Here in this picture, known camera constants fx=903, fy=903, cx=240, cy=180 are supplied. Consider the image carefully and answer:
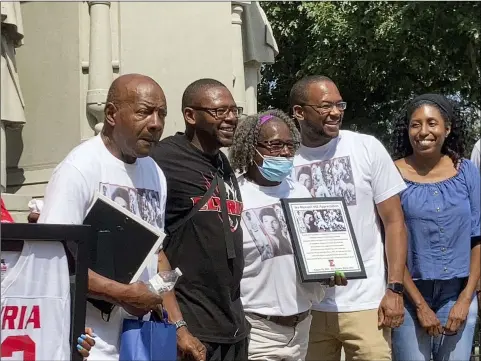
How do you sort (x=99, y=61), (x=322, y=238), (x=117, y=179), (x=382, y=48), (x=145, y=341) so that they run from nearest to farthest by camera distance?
(x=145, y=341)
(x=117, y=179)
(x=322, y=238)
(x=99, y=61)
(x=382, y=48)

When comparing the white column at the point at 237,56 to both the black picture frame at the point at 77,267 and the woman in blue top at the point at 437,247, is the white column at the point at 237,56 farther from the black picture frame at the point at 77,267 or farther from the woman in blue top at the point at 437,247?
the black picture frame at the point at 77,267

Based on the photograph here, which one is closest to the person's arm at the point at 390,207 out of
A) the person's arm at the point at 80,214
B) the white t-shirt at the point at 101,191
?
the white t-shirt at the point at 101,191

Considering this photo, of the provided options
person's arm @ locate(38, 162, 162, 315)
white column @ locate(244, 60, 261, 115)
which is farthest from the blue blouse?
white column @ locate(244, 60, 261, 115)

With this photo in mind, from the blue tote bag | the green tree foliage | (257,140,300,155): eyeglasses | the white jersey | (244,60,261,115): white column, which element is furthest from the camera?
the green tree foliage

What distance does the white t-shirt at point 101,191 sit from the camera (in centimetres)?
343

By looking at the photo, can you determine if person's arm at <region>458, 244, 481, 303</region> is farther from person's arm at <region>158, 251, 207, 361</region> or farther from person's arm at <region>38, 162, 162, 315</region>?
person's arm at <region>38, 162, 162, 315</region>

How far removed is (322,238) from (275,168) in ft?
1.49

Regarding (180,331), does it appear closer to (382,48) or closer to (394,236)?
(394,236)

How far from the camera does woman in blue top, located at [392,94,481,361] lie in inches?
203

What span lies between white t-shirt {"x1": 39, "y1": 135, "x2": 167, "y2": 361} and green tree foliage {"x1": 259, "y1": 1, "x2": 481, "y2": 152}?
1170cm

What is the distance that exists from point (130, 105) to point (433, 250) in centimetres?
222

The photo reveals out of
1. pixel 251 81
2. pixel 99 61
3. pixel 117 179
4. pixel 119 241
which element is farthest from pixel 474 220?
pixel 251 81

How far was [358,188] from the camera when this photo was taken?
5094 mm

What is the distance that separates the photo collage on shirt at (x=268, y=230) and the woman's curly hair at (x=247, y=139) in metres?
0.31
